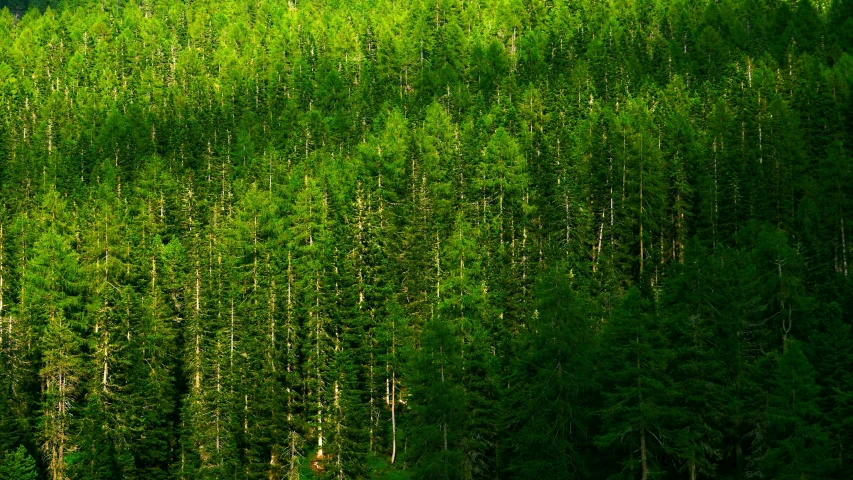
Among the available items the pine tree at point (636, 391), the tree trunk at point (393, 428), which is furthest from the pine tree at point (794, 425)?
the tree trunk at point (393, 428)

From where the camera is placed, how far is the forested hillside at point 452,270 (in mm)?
51250

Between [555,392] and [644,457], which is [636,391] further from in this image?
[555,392]

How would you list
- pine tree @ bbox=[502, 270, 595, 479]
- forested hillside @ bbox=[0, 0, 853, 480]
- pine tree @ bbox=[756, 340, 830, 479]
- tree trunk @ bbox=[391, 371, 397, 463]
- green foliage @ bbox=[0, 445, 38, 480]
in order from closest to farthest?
pine tree @ bbox=[756, 340, 830, 479], pine tree @ bbox=[502, 270, 595, 479], forested hillside @ bbox=[0, 0, 853, 480], green foliage @ bbox=[0, 445, 38, 480], tree trunk @ bbox=[391, 371, 397, 463]

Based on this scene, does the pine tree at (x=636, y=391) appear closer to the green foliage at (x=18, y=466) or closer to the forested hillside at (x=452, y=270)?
the forested hillside at (x=452, y=270)

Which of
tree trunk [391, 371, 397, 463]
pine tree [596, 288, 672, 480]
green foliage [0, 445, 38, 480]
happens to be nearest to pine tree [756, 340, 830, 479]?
pine tree [596, 288, 672, 480]

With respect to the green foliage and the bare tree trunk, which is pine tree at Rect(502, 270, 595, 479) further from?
the green foliage

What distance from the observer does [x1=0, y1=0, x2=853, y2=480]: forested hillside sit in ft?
168

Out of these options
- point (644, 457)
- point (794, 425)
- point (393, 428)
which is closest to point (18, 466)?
point (393, 428)

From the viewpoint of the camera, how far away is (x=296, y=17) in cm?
17738

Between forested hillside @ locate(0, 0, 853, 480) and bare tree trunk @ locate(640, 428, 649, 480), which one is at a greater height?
forested hillside @ locate(0, 0, 853, 480)

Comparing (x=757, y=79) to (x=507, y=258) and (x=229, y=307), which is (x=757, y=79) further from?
(x=229, y=307)

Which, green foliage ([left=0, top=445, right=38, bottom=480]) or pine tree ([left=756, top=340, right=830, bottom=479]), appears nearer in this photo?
pine tree ([left=756, top=340, right=830, bottom=479])

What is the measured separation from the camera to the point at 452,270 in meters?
64.7

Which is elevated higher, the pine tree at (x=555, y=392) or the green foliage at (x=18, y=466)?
the pine tree at (x=555, y=392)
